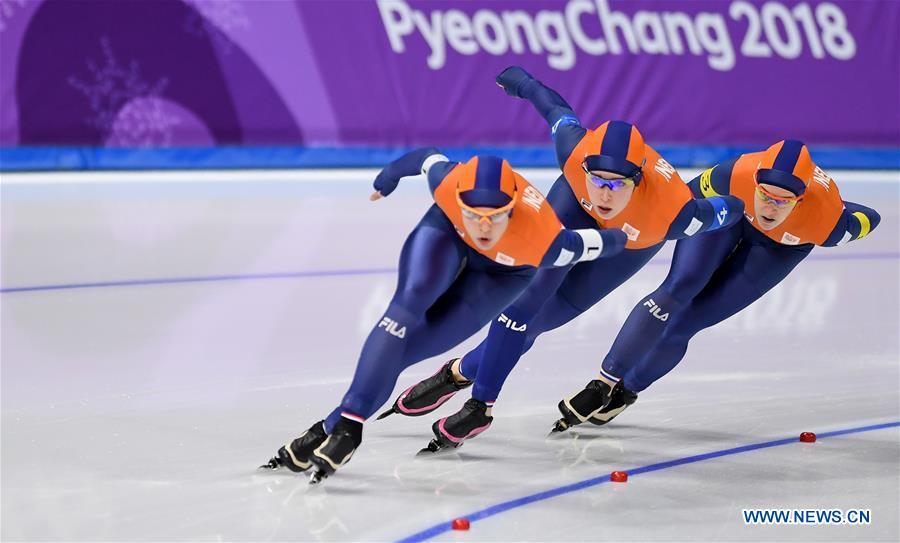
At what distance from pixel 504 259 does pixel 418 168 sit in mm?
559

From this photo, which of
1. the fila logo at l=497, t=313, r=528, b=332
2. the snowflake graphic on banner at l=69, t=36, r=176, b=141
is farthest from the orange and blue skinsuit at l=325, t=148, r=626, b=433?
the snowflake graphic on banner at l=69, t=36, r=176, b=141

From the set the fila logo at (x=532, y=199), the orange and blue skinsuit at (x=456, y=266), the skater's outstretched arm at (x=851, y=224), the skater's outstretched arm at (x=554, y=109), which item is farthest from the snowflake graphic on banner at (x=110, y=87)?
the fila logo at (x=532, y=199)

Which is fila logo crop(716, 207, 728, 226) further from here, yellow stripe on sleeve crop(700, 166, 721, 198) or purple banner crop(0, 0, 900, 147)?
purple banner crop(0, 0, 900, 147)

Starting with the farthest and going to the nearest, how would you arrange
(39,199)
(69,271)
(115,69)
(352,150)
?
(352,150) < (115,69) < (39,199) < (69,271)

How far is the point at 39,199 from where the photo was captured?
10.5m

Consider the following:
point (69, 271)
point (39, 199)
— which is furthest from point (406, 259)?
point (39, 199)

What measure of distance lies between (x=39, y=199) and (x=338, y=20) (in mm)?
3298

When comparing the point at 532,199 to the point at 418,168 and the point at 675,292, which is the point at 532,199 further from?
the point at 675,292

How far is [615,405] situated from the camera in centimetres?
522

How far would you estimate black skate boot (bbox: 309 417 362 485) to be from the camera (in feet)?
13.6

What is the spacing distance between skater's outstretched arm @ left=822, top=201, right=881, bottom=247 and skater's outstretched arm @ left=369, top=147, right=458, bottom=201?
1.59 metres

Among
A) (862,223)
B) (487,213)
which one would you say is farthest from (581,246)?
(862,223)

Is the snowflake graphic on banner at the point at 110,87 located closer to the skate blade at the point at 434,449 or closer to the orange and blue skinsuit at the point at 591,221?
the orange and blue skinsuit at the point at 591,221

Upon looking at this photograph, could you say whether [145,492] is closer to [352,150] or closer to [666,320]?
[666,320]
